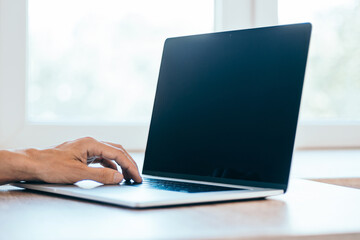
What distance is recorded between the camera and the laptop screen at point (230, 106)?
79 centimetres

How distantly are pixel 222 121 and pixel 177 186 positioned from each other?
143 millimetres

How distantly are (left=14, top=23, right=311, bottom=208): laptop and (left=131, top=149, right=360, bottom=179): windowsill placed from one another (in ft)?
0.77

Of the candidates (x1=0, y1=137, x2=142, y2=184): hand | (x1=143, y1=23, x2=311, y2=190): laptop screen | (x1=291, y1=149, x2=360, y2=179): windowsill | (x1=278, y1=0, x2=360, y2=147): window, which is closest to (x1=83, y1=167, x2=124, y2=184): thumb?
(x1=0, y1=137, x2=142, y2=184): hand

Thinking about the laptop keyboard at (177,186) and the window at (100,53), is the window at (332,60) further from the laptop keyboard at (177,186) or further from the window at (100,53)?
the laptop keyboard at (177,186)

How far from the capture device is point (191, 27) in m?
1.79

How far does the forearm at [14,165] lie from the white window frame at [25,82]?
2.73 feet

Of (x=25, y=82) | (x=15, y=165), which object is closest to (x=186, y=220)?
(x=15, y=165)

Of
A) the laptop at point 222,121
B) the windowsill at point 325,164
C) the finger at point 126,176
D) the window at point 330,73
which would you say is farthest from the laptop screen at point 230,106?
the window at point 330,73

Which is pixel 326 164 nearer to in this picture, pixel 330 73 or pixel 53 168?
pixel 330 73

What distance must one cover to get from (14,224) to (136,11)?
1301 mm

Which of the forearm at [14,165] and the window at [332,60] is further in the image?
the window at [332,60]

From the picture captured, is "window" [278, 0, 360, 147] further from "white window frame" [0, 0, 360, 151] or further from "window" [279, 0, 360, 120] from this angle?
"white window frame" [0, 0, 360, 151]

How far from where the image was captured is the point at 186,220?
1.81 ft

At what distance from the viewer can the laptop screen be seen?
2.58 ft
